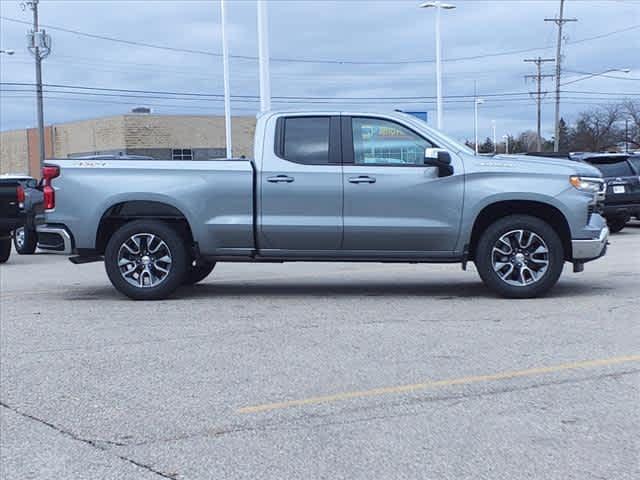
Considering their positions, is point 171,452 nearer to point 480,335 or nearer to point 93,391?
point 93,391

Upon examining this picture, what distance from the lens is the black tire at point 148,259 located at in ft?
33.8

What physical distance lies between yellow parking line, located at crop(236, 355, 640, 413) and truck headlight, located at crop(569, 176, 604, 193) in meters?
3.21

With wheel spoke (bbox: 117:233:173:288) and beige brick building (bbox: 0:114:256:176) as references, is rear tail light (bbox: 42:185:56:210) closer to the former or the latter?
wheel spoke (bbox: 117:233:173:288)

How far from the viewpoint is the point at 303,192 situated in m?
10.1

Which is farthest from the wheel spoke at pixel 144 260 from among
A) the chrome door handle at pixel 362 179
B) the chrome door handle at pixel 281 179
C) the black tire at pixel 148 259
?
the chrome door handle at pixel 362 179

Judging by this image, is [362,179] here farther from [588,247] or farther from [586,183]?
[588,247]

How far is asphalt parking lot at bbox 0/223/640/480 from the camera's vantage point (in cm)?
502

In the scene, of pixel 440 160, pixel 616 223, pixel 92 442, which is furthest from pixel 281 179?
pixel 616 223

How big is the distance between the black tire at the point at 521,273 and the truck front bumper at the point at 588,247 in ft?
0.50

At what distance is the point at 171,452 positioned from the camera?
519 centimetres

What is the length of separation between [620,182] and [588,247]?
11.5m

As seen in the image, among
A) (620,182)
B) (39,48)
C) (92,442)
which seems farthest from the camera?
(39,48)

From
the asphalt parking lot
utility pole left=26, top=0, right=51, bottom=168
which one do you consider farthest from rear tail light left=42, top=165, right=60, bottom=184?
utility pole left=26, top=0, right=51, bottom=168

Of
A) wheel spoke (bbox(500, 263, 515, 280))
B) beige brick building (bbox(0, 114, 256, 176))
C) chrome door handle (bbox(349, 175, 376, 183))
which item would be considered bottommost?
wheel spoke (bbox(500, 263, 515, 280))
